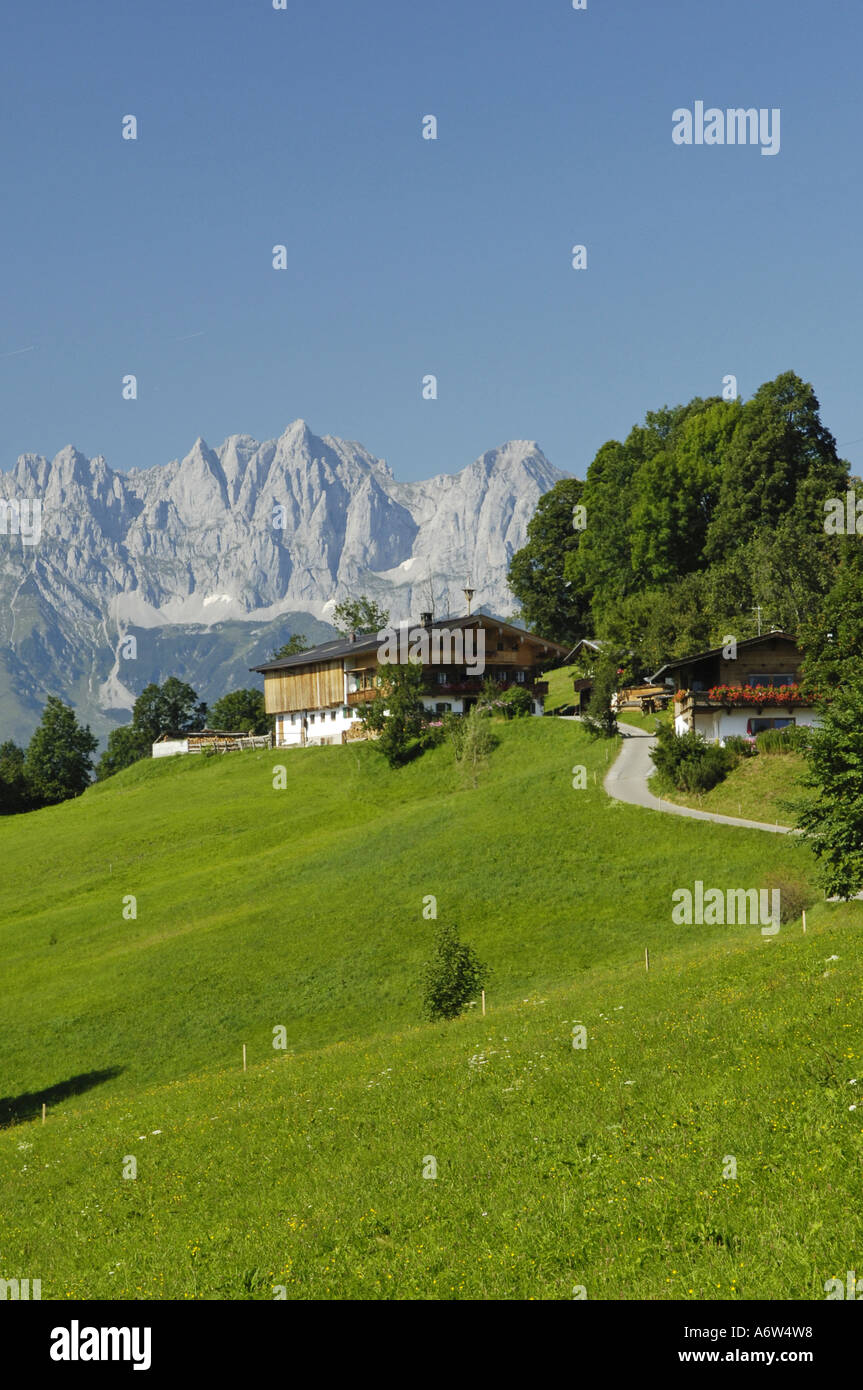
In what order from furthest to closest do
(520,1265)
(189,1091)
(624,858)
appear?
1. (624,858)
2. (189,1091)
3. (520,1265)

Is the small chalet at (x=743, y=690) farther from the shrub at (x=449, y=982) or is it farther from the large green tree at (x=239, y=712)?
the large green tree at (x=239, y=712)

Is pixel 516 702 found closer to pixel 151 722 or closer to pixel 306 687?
pixel 306 687

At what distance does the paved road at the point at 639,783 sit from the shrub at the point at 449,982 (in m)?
19.6

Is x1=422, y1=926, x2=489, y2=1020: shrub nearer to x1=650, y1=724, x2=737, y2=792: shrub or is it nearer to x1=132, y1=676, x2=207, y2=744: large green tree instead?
x1=650, y1=724, x2=737, y2=792: shrub

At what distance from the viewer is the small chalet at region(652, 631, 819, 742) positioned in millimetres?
65062

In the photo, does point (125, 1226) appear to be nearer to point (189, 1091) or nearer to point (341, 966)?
point (189, 1091)

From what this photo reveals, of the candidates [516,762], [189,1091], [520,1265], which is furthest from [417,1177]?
[516,762]

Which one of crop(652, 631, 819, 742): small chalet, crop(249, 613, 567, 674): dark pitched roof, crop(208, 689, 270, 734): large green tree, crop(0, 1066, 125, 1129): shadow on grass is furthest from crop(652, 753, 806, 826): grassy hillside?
crop(208, 689, 270, 734): large green tree

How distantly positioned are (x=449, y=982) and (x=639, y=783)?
95.9ft

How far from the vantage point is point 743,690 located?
6506 centimetres

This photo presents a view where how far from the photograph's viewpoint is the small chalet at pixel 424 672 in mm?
93562

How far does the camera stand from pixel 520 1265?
1353 cm

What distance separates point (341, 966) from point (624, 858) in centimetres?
1431

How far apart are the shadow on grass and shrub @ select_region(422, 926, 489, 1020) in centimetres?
1119
